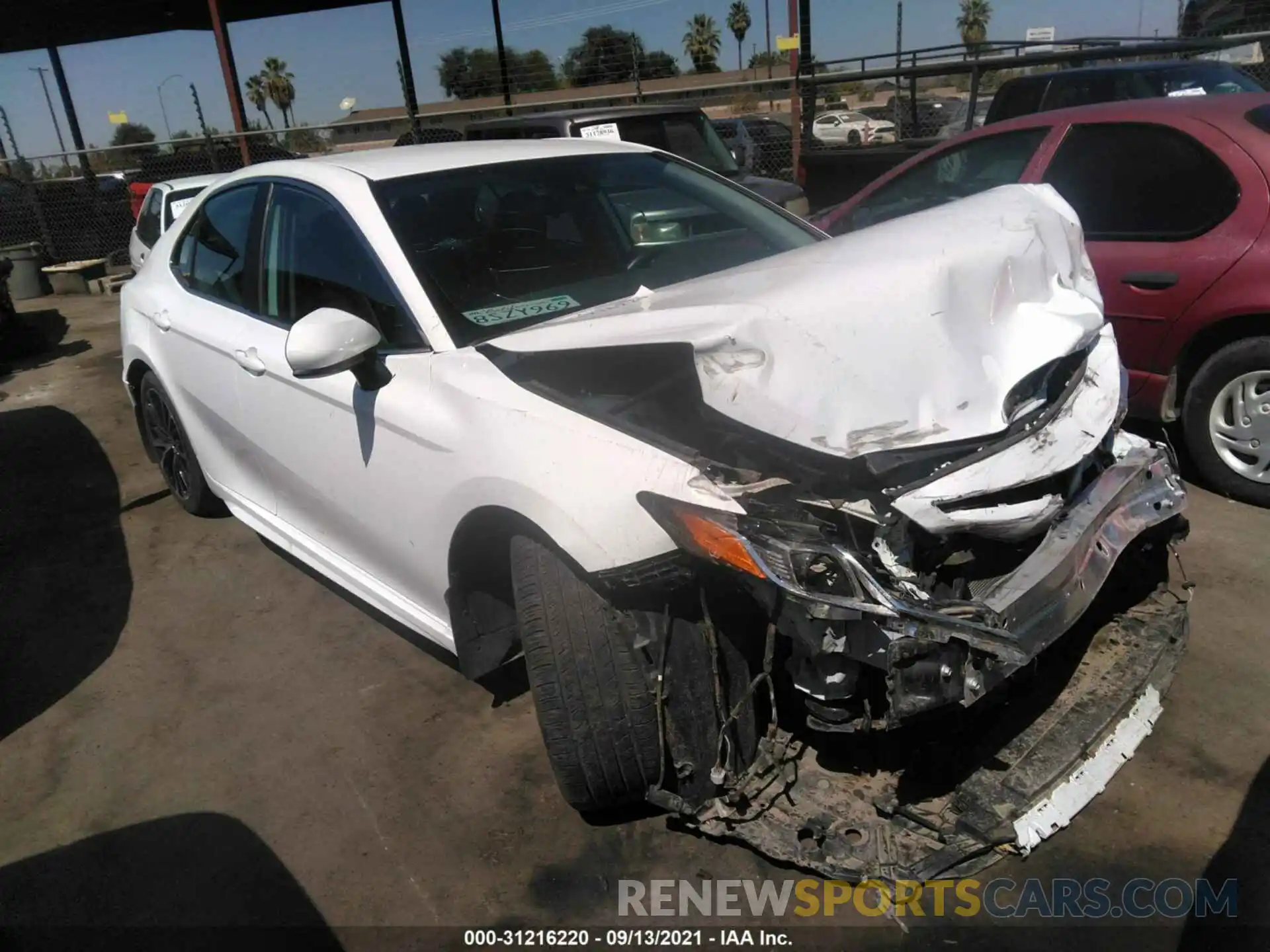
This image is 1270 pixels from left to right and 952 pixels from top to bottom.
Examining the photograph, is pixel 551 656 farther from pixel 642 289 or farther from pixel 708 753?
pixel 642 289

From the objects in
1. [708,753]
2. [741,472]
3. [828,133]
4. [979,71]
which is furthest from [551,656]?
[828,133]

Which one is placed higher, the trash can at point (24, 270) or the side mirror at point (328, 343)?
the side mirror at point (328, 343)

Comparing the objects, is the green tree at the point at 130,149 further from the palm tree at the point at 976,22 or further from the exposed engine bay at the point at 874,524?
the palm tree at the point at 976,22

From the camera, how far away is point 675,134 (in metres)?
8.51

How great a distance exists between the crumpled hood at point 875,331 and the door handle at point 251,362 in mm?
1317

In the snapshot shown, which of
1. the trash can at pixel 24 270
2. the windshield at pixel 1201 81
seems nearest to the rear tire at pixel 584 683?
the windshield at pixel 1201 81

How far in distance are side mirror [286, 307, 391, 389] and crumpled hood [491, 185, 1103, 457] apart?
45 cm

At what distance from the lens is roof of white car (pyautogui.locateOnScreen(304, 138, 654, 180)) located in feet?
10.9

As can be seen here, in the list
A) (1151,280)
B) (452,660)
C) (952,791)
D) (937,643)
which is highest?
(1151,280)

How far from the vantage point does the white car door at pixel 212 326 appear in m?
3.77

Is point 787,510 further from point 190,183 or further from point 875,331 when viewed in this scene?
point 190,183

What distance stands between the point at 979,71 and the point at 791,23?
205cm

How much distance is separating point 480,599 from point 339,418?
775 millimetres

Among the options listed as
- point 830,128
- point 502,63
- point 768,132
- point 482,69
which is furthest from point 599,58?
point 768,132
